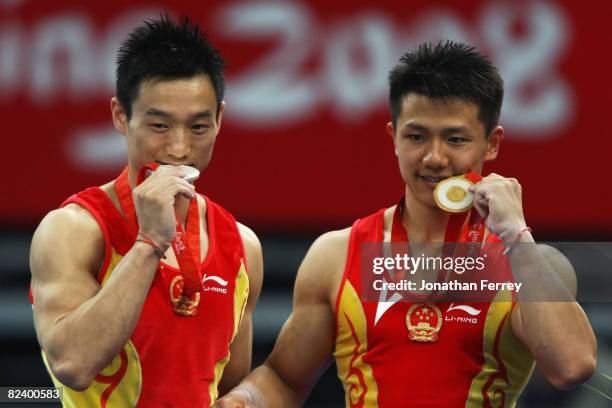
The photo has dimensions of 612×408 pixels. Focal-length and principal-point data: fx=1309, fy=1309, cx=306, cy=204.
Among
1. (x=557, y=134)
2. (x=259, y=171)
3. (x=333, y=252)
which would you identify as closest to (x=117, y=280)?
(x=333, y=252)

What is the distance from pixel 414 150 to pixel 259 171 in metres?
2.00

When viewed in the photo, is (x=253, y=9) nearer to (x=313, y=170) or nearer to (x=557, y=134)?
(x=313, y=170)

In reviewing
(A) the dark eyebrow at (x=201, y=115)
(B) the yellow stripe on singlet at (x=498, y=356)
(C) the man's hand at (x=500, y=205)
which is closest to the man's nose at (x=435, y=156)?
(C) the man's hand at (x=500, y=205)

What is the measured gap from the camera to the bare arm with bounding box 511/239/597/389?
Answer: 13.9 feet

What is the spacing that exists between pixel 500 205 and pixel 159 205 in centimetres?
112

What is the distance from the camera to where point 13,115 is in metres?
6.39

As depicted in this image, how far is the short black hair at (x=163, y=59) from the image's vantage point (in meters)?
4.57

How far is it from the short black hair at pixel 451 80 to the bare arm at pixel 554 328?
Answer: 53cm

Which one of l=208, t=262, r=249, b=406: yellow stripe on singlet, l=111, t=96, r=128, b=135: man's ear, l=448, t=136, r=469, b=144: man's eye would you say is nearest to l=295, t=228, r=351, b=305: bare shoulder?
l=208, t=262, r=249, b=406: yellow stripe on singlet

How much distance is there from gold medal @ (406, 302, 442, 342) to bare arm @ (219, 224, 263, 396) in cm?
63

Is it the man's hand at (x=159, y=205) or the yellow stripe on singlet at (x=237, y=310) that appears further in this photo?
the yellow stripe on singlet at (x=237, y=310)

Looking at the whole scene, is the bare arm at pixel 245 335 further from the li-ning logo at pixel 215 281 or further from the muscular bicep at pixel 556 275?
the muscular bicep at pixel 556 275

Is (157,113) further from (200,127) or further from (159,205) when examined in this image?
(159,205)

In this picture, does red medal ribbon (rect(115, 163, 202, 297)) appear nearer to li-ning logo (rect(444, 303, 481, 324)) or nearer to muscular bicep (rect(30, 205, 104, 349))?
muscular bicep (rect(30, 205, 104, 349))
